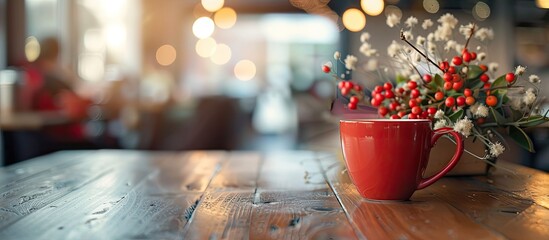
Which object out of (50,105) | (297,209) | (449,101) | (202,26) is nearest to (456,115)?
(449,101)

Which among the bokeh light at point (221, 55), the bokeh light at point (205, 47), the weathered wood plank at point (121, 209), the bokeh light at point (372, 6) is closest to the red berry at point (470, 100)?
the weathered wood plank at point (121, 209)

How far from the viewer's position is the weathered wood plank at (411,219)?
58 centimetres

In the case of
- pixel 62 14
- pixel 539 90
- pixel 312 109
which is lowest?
pixel 312 109

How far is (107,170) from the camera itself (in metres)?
1.18

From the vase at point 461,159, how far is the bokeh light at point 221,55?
9.86 metres

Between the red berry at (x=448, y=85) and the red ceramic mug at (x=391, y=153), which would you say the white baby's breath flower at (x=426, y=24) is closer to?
the red berry at (x=448, y=85)

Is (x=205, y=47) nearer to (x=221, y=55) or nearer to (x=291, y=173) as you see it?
(x=221, y=55)

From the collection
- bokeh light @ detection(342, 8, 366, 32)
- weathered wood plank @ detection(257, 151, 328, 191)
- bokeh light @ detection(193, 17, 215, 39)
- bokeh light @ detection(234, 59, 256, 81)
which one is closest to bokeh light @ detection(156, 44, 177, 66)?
bokeh light @ detection(193, 17, 215, 39)

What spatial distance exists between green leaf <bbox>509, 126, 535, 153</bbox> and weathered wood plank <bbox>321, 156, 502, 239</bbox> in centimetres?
21

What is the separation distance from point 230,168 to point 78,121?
2.89 metres

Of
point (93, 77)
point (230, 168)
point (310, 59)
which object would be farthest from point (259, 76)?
point (230, 168)

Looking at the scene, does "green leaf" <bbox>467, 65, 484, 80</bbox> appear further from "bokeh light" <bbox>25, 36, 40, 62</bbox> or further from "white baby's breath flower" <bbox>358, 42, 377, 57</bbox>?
"bokeh light" <bbox>25, 36, 40, 62</bbox>

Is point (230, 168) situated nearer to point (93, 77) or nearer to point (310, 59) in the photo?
point (93, 77)

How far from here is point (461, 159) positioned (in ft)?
3.43
